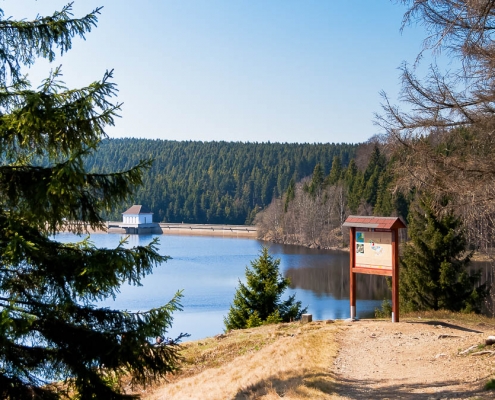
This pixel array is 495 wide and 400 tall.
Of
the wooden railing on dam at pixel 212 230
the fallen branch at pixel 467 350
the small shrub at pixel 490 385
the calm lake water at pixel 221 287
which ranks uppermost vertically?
the small shrub at pixel 490 385

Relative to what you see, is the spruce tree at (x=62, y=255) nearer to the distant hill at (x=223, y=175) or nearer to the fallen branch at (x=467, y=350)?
the fallen branch at (x=467, y=350)

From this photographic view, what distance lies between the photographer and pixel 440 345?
9422mm

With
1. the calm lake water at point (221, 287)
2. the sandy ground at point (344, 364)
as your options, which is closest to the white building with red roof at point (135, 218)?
the calm lake water at point (221, 287)

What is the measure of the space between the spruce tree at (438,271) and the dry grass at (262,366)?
7.37 m

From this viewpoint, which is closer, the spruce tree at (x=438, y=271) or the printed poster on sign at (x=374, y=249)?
the printed poster on sign at (x=374, y=249)

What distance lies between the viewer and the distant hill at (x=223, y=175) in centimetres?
10544

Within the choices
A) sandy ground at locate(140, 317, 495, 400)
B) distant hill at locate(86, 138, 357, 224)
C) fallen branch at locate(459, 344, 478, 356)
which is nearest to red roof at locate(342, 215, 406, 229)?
sandy ground at locate(140, 317, 495, 400)

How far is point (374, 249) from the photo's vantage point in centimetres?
1245

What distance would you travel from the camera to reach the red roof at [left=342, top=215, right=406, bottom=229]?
12164 mm

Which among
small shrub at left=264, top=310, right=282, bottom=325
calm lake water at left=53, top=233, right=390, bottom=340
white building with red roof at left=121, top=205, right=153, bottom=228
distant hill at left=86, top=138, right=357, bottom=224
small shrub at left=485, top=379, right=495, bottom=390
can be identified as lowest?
A: calm lake water at left=53, top=233, right=390, bottom=340

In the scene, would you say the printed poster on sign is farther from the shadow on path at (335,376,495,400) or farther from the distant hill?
the distant hill

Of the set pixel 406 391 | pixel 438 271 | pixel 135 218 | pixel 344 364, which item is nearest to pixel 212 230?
pixel 135 218

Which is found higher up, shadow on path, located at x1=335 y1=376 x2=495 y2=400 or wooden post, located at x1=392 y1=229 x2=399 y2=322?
wooden post, located at x1=392 y1=229 x2=399 y2=322

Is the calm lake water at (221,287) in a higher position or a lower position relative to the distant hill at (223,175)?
lower
